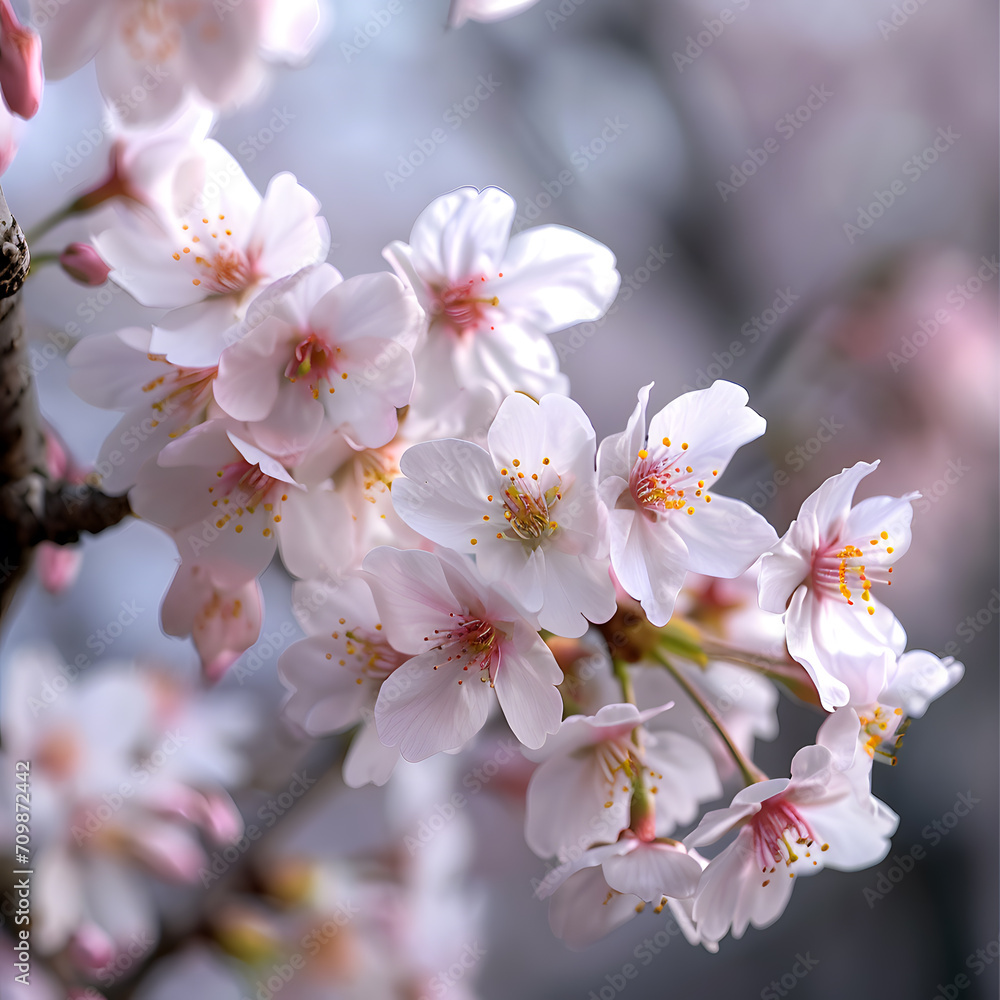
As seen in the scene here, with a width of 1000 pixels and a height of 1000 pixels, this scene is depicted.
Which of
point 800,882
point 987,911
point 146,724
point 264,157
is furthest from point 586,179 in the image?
point 987,911

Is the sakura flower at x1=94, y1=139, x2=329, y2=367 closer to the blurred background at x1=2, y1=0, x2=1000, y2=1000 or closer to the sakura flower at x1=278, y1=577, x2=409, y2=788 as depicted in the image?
the sakura flower at x1=278, y1=577, x2=409, y2=788

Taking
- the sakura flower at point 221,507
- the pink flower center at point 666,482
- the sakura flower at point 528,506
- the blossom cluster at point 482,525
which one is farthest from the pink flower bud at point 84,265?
the pink flower center at point 666,482

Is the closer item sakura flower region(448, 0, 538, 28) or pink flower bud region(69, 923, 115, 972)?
sakura flower region(448, 0, 538, 28)

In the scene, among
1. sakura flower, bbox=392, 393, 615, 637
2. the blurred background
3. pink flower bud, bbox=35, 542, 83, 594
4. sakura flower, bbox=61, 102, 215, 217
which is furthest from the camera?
the blurred background

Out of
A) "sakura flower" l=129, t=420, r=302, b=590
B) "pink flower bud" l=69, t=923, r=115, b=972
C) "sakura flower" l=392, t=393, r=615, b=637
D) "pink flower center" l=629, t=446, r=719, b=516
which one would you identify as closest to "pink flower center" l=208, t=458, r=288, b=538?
"sakura flower" l=129, t=420, r=302, b=590

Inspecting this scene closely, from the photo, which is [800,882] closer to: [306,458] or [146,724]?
[146,724]

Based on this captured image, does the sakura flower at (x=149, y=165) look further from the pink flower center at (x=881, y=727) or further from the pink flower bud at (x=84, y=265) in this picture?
the pink flower center at (x=881, y=727)
